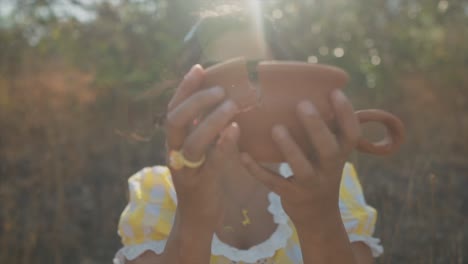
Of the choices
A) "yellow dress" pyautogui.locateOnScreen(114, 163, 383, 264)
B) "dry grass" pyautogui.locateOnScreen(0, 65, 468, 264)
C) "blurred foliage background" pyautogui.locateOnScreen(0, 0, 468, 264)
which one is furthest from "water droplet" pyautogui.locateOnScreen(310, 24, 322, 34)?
"yellow dress" pyautogui.locateOnScreen(114, 163, 383, 264)

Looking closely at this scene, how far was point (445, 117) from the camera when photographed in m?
4.84

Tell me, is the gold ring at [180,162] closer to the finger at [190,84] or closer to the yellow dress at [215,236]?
the finger at [190,84]

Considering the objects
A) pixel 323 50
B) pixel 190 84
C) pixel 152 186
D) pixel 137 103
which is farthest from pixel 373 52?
pixel 190 84

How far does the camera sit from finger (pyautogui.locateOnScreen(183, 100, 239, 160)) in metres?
0.90

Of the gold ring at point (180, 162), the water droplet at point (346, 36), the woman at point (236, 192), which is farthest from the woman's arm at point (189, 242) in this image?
the water droplet at point (346, 36)

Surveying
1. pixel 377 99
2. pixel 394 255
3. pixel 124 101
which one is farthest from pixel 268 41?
pixel 124 101

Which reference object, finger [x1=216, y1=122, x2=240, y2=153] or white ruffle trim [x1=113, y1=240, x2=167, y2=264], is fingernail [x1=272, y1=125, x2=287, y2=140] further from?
white ruffle trim [x1=113, y1=240, x2=167, y2=264]

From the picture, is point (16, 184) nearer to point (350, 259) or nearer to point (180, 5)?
point (180, 5)

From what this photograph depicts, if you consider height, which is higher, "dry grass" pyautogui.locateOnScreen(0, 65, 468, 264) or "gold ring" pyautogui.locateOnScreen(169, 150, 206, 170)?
"gold ring" pyautogui.locateOnScreen(169, 150, 206, 170)

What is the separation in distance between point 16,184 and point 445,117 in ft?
11.4

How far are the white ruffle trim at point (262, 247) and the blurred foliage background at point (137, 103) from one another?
4.25 ft

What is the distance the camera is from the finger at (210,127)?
2.97 feet

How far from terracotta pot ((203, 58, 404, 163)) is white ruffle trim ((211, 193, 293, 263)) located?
0.59 m

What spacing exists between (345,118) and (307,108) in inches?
2.8
